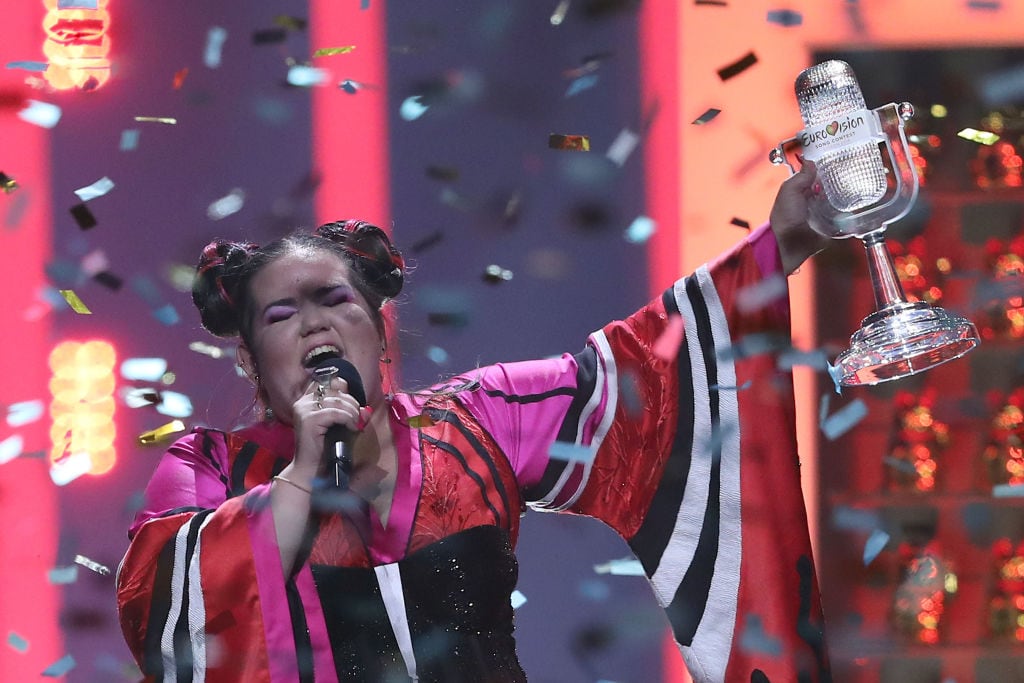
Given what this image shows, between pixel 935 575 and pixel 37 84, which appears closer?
pixel 37 84

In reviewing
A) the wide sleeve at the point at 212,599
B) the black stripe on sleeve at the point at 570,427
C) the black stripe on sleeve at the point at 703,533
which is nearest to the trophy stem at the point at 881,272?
the black stripe on sleeve at the point at 703,533

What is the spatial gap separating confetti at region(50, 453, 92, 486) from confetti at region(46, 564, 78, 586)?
0.17 m

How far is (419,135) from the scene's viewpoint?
263 cm

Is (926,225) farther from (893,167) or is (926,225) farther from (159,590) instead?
(159,590)

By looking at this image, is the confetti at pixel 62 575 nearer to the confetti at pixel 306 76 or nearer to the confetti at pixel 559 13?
the confetti at pixel 306 76

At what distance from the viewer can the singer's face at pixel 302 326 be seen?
1.71 meters

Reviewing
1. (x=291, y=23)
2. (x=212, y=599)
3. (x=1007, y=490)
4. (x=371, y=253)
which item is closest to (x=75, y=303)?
(x=291, y=23)

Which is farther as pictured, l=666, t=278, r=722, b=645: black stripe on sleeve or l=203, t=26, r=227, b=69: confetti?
l=203, t=26, r=227, b=69: confetti

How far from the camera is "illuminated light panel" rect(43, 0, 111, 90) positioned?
A: 256cm

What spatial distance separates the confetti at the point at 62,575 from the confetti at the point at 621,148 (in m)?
1.33

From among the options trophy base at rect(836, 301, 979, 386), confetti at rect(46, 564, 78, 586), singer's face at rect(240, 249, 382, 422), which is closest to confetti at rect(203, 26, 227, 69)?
singer's face at rect(240, 249, 382, 422)

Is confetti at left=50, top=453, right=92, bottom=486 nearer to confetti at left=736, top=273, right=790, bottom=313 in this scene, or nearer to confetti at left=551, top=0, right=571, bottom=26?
confetti at left=551, top=0, right=571, bottom=26

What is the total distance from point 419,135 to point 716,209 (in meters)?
0.64

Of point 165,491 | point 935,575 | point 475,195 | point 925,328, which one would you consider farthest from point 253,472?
point 935,575
